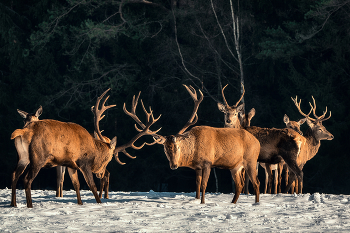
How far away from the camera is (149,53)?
23.3 m

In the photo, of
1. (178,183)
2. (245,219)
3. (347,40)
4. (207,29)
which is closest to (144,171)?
(178,183)

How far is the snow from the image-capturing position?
6.74 meters

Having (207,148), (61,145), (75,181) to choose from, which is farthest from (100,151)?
(207,148)

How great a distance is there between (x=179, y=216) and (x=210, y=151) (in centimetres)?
164

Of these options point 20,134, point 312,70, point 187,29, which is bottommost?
point 20,134

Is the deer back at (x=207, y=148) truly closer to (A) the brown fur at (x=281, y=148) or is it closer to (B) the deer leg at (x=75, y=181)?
(B) the deer leg at (x=75, y=181)

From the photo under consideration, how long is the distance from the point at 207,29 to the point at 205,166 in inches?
564

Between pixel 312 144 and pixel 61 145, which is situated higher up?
pixel 312 144

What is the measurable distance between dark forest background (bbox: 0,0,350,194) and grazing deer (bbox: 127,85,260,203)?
34.6 ft

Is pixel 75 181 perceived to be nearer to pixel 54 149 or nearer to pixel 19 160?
pixel 54 149

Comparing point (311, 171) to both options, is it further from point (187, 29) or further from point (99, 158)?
point (99, 158)

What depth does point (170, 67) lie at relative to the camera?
2286 cm

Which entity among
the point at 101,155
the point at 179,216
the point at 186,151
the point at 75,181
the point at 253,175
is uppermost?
the point at 186,151

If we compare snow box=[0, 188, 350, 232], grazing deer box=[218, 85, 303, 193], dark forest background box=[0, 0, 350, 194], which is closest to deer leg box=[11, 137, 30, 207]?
snow box=[0, 188, 350, 232]
